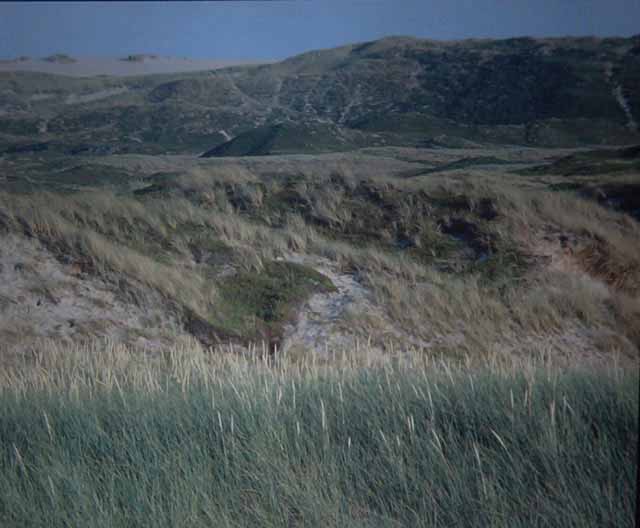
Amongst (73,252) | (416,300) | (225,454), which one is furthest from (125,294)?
(225,454)

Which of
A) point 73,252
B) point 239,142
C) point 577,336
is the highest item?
point 239,142

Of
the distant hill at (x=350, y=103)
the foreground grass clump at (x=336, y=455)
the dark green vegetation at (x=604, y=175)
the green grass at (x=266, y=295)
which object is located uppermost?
the distant hill at (x=350, y=103)

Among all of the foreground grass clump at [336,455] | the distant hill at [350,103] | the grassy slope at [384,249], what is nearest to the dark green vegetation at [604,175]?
the grassy slope at [384,249]

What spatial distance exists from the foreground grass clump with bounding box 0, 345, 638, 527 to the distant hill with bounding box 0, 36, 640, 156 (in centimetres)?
678

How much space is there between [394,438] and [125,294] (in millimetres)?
7097

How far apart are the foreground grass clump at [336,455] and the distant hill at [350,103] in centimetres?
678

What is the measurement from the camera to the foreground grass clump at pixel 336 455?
3346mm

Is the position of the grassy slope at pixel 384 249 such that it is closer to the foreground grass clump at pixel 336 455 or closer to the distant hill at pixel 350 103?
the distant hill at pixel 350 103

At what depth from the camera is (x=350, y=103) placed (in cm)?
1462

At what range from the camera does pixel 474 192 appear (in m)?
14.1

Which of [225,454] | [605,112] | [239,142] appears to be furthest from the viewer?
[239,142]

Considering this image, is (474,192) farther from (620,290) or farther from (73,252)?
(73,252)

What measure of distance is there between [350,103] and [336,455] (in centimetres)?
1187

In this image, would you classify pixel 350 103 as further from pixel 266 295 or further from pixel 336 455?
pixel 336 455
